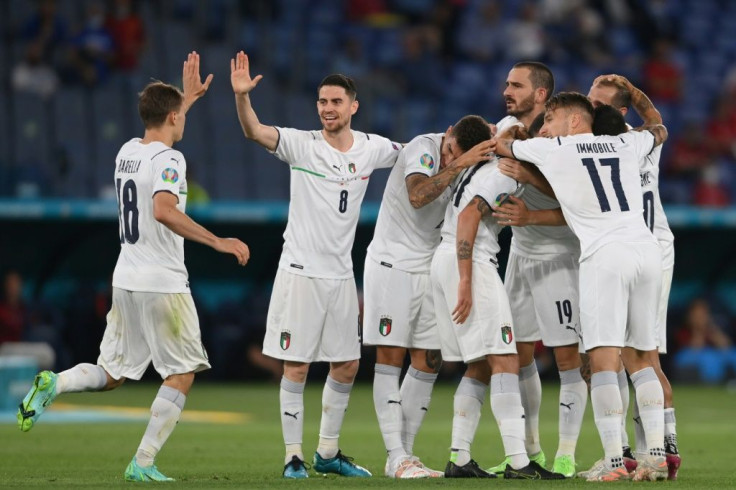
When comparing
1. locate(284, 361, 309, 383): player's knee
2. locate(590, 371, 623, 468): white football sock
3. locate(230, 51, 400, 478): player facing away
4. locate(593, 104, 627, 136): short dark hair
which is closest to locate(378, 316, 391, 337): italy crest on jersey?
locate(230, 51, 400, 478): player facing away

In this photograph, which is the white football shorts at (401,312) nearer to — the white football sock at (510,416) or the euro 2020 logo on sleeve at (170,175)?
the white football sock at (510,416)

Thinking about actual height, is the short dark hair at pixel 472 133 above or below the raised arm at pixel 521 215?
above

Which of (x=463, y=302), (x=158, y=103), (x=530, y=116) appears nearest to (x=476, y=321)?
(x=463, y=302)

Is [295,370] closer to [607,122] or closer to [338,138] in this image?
[338,138]

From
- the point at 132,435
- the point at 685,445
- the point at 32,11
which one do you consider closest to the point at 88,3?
the point at 32,11

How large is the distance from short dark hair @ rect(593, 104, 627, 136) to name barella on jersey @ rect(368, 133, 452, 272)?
1.14 m

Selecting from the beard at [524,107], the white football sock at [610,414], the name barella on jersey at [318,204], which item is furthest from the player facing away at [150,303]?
the white football sock at [610,414]

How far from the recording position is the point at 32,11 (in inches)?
809

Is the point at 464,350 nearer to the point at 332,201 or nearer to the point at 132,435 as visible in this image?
the point at 332,201

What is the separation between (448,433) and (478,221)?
467cm

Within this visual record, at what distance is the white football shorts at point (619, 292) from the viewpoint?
8.60 metres

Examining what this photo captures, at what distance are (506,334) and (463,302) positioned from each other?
0.36m

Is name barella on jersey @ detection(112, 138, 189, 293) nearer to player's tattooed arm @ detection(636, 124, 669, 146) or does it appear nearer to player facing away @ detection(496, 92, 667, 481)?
player facing away @ detection(496, 92, 667, 481)

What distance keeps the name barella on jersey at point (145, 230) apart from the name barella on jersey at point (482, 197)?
182cm
